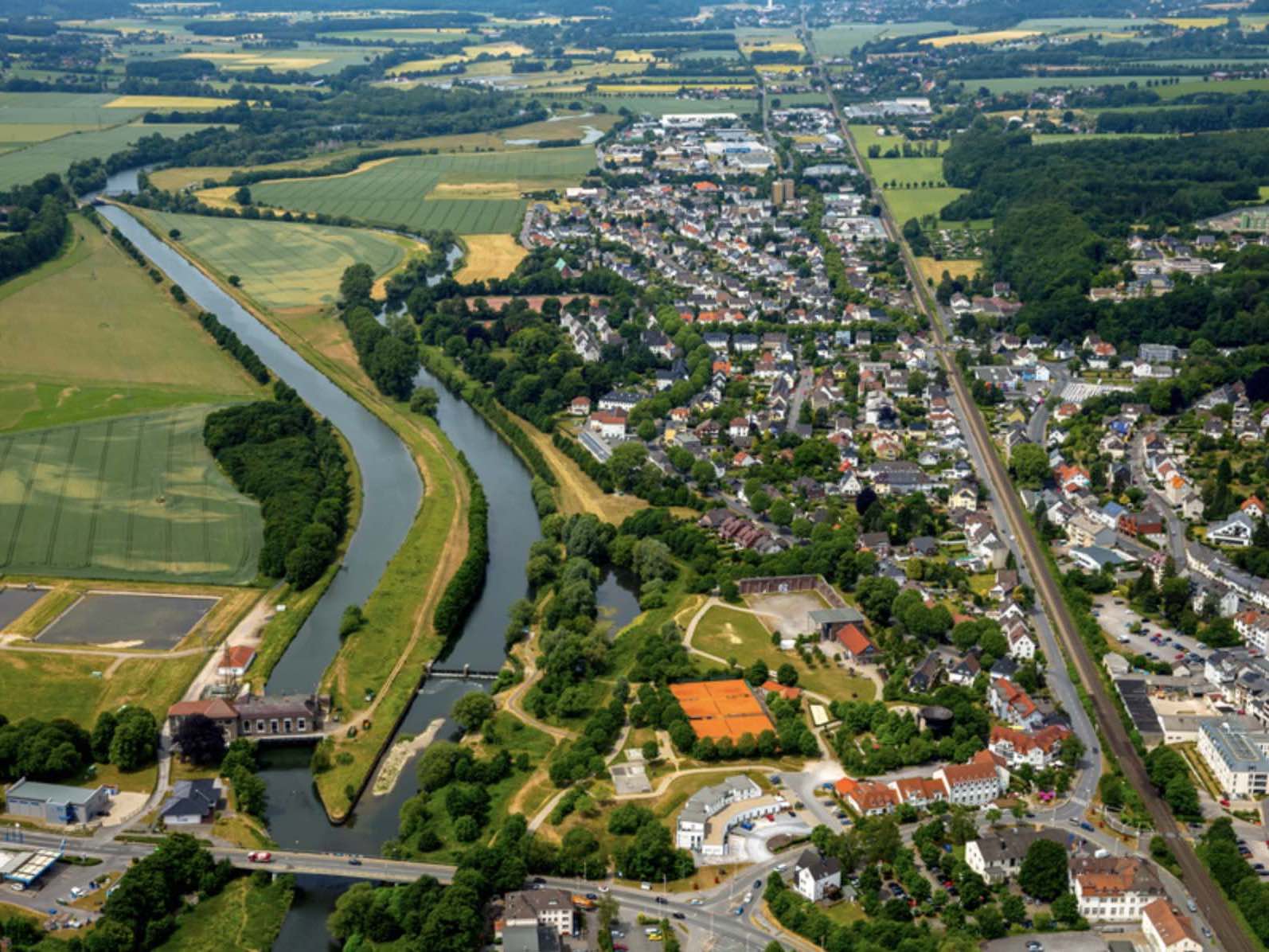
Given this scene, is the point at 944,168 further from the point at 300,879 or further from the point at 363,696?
the point at 300,879

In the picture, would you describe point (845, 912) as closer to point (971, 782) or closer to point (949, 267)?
point (971, 782)

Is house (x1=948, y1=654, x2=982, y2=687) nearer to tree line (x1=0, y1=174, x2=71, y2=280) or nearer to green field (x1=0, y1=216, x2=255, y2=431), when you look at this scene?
green field (x1=0, y1=216, x2=255, y2=431)

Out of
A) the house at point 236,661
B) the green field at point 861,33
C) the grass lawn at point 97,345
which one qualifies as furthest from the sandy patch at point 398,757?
the green field at point 861,33

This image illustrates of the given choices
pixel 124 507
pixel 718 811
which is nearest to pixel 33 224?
pixel 124 507

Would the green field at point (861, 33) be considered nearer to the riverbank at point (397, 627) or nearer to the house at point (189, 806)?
the riverbank at point (397, 627)

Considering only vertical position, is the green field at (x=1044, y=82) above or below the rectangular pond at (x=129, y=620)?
below

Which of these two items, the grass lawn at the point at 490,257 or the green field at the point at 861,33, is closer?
the grass lawn at the point at 490,257
